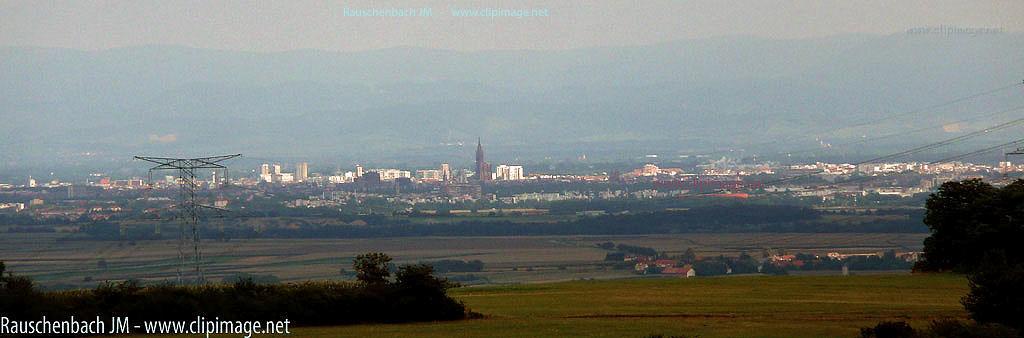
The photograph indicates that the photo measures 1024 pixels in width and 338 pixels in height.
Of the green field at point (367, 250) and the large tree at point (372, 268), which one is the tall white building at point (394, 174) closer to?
the green field at point (367, 250)

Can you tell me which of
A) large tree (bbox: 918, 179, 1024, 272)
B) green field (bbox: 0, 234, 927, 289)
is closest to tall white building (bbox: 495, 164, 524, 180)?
green field (bbox: 0, 234, 927, 289)

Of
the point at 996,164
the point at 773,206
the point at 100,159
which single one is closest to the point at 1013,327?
the point at 773,206

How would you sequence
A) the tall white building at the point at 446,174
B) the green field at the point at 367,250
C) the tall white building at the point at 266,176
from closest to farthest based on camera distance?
the green field at the point at 367,250
the tall white building at the point at 266,176
the tall white building at the point at 446,174

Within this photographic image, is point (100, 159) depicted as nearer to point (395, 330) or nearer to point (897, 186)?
point (897, 186)

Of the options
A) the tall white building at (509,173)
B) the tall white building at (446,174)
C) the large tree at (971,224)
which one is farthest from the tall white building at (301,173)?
the large tree at (971,224)

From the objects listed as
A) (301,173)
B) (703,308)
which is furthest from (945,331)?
(301,173)

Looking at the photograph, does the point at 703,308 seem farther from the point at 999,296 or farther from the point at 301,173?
the point at 301,173

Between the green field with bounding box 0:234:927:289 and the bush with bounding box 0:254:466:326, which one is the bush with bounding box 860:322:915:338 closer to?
the bush with bounding box 0:254:466:326

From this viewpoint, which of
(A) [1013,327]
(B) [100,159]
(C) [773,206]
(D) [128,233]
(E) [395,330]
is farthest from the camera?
(B) [100,159]
